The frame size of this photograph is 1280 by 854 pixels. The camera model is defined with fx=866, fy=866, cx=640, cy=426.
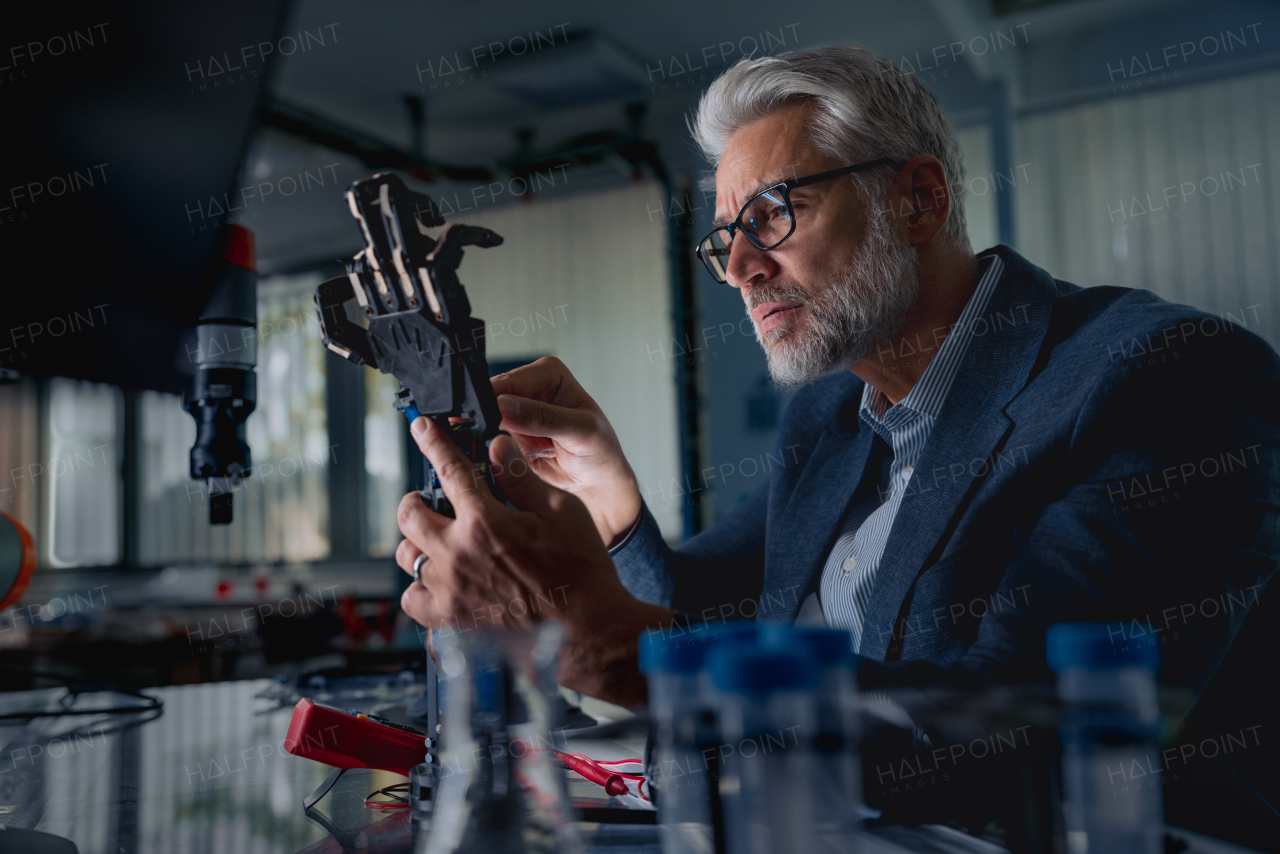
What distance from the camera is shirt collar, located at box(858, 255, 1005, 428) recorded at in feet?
3.70

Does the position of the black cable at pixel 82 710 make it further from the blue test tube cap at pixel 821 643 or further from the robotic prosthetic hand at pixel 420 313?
the blue test tube cap at pixel 821 643

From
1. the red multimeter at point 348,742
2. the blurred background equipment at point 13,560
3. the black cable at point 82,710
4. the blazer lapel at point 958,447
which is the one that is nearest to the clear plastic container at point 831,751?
the red multimeter at point 348,742

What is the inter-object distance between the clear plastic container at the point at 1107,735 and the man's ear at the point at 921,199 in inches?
37.3

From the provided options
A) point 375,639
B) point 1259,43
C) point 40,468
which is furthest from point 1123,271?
point 40,468

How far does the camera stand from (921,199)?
1.27 metres

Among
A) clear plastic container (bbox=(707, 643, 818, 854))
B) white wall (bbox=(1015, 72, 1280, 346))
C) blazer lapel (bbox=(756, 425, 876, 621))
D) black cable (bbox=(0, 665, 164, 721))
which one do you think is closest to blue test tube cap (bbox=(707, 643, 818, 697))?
clear plastic container (bbox=(707, 643, 818, 854))

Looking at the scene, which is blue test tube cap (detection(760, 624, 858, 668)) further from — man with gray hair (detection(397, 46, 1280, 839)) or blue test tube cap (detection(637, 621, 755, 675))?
man with gray hair (detection(397, 46, 1280, 839))

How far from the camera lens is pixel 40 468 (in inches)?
195

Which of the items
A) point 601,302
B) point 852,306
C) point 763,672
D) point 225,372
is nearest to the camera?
point 763,672

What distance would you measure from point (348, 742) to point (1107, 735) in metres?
0.60

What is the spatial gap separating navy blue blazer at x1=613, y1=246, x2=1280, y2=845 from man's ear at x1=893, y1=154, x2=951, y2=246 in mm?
141

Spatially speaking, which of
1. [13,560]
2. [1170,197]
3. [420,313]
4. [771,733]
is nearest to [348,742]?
[420,313]

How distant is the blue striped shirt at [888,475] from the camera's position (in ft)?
3.70

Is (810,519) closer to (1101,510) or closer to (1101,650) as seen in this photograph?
(1101,510)
